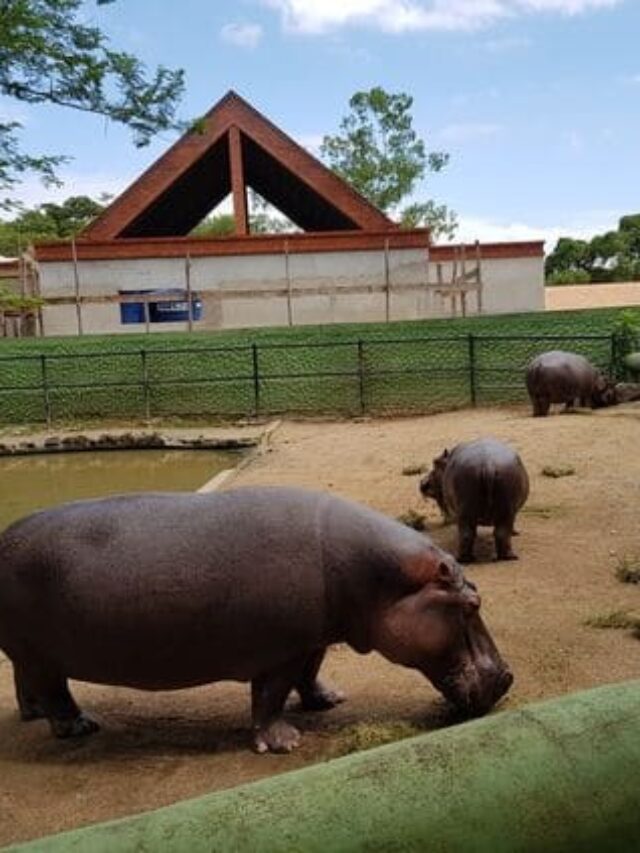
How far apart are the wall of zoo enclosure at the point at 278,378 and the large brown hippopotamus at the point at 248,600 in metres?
15.3

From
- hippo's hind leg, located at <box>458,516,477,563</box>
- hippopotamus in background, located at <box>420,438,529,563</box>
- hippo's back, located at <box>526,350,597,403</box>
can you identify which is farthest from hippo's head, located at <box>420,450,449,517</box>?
hippo's back, located at <box>526,350,597,403</box>

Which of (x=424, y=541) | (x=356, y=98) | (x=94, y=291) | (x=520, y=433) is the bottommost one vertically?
(x=520, y=433)

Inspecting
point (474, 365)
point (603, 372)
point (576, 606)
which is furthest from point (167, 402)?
point (576, 606)

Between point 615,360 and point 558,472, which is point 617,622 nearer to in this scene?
point 558,472

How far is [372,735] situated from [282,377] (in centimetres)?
1597

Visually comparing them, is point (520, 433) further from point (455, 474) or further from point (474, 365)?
point (455, 474)

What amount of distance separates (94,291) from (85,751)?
21956mm

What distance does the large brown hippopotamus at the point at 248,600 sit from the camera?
4027 mm

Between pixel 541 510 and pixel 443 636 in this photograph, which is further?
pixel 541 510

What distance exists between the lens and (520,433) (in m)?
14.2

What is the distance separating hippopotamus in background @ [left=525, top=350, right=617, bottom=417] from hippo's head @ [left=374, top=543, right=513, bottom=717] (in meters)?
12.5

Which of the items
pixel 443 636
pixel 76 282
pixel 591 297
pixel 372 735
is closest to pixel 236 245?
pixel 76 282

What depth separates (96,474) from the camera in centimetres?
1455

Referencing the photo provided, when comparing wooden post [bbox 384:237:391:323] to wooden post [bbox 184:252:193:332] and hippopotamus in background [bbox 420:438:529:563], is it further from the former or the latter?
hippopotamus in background [bbox 420:438:529:563]
